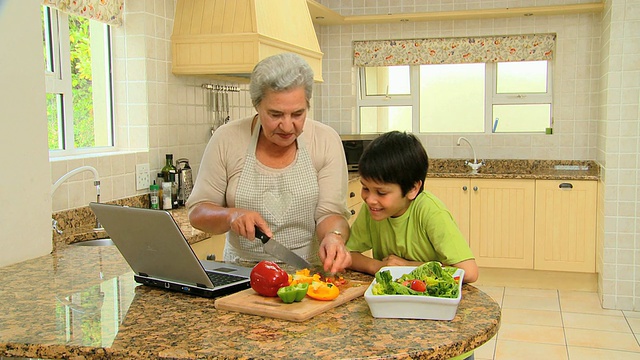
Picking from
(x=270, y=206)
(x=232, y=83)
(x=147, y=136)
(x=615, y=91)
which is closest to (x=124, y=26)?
(x=147, y=136)

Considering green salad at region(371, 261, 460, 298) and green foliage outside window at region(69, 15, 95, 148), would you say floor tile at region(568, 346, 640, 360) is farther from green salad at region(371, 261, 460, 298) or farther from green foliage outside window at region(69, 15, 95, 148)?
green foliage outside window at region(69, 15, 95, 148)

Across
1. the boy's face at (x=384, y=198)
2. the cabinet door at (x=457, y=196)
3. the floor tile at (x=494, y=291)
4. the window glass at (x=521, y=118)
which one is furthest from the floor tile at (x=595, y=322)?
the boy's face at (x=384, y=198)

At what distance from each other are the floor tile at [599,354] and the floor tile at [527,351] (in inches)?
2.0

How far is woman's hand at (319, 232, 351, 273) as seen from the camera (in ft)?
5.70

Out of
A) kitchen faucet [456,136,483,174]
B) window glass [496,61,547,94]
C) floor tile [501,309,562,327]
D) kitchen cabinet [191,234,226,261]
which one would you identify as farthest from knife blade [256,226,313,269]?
window glass [496,61,547,94]

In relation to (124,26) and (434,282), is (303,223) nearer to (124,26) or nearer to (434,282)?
(434,282)

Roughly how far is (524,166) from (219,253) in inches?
125

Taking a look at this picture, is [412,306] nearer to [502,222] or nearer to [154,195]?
[154,195]

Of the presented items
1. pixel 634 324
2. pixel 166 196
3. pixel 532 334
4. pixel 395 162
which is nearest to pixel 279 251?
pixel 395 162

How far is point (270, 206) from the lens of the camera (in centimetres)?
212

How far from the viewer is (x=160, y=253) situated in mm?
1609

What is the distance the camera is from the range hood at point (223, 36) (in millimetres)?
3562

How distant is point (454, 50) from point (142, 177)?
3.19 metres

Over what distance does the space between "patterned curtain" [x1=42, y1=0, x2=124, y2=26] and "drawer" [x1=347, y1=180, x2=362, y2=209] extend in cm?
204
